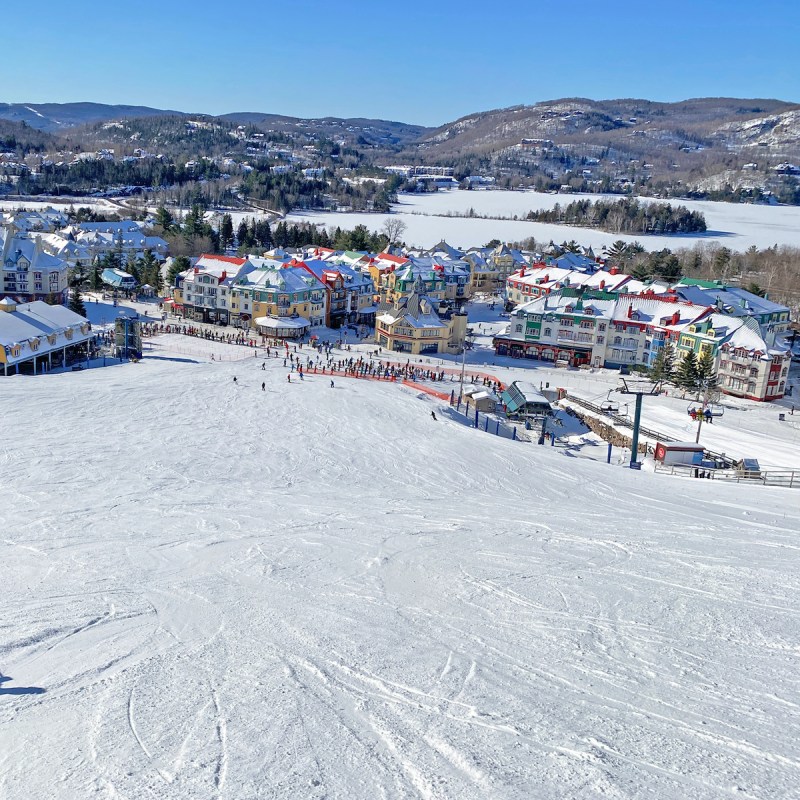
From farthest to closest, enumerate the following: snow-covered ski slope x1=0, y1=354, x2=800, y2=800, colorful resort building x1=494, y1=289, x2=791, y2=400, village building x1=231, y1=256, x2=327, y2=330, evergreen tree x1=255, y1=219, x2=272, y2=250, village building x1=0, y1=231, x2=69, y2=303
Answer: evergreen tree x1=255, y1=219, x2=272, y2=250, village building x1=0, y1=231, x2=69, y2=303, village building x1=231, y1=256, x2=327, y2=330, colorful resort building x1=494, y1=289, x2=791, y2=400, snow-covered ski slope x1=0, y1=354, x2=800, y2=800

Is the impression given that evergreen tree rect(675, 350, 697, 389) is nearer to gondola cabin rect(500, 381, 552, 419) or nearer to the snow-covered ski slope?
gondola cabin rect(500, 381, 552, 419)

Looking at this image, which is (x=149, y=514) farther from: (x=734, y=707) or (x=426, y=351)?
(x=426, y=351)

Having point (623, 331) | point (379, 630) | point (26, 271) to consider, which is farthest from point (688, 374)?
point (26, 271)

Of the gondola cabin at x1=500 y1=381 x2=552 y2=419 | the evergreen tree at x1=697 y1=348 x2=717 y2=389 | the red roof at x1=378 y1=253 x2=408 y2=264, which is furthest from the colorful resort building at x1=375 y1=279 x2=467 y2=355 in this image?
the red roof at x1=378 y1=253 x2=408 y2=264

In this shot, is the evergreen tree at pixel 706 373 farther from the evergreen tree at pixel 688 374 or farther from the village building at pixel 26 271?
the village building at pixel 26 271

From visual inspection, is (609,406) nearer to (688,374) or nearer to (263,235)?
(688,374)
